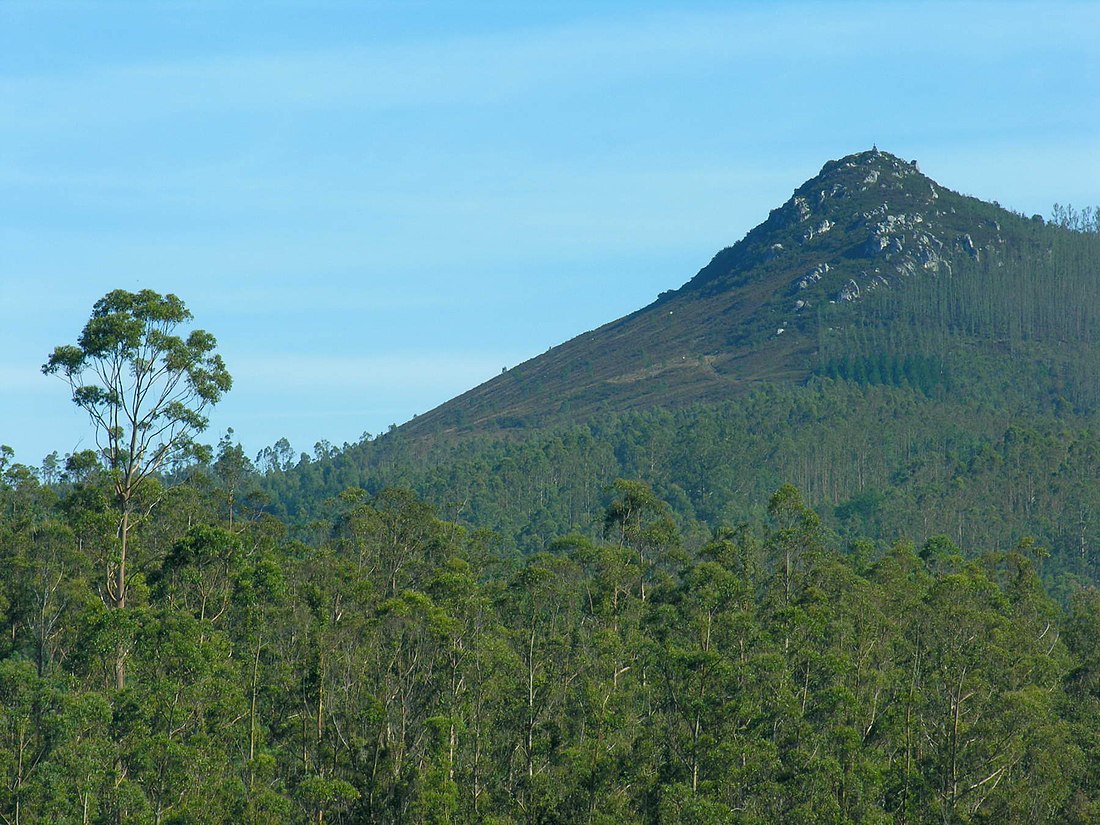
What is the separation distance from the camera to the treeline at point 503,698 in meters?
54.3

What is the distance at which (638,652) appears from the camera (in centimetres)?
7231

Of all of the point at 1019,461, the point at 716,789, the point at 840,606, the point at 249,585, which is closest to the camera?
the point at 716,789

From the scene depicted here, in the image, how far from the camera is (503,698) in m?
63.8

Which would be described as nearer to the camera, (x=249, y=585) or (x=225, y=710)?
(x=225, y=710)

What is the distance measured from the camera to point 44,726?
5269cm

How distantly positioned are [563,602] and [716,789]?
A: 70.2 ft

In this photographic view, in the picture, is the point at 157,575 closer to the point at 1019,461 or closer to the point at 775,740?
the point at 775,740

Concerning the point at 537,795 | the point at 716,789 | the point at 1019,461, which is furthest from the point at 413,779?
the point at 1019,461

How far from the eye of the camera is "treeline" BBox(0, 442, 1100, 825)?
54.3 metres

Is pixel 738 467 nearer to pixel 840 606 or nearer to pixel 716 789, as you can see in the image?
pixel 840 606

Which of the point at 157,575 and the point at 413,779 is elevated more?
the point at 157,575

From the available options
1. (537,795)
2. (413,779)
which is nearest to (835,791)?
(537,795)

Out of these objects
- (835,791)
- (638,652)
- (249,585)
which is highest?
(249,585)

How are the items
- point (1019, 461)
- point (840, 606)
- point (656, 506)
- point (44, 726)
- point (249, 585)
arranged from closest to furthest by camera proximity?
point (44, 726), point (249, 585), point (840, 606), point (656, 506), point (1019, 461)
